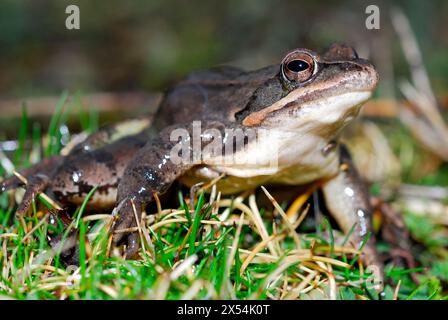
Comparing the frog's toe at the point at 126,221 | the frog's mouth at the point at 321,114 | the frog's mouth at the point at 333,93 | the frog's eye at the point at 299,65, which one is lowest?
the frog's toe at the point at 126,221

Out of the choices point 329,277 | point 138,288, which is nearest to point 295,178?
point 329,277

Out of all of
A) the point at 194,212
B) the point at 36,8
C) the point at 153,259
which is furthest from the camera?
the point at 36,8

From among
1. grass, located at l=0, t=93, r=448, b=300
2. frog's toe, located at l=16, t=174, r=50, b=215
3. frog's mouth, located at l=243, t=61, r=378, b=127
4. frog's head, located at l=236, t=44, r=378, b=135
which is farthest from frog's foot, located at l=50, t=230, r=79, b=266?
frog's mouth, located at l=243, t=61, r=378, b=127

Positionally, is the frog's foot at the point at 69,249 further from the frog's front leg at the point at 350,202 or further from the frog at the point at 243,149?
the frog's front leg at the point at 350,202

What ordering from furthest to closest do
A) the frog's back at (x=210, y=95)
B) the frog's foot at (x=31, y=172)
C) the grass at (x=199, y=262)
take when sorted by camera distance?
the frog's foot at (x=31, y=172), the frog's back at (x=210, y=95), the grass at (x=199, y=262)

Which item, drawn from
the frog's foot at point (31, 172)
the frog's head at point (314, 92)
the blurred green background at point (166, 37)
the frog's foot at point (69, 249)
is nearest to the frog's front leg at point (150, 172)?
the frog's foot at point (69, 249)

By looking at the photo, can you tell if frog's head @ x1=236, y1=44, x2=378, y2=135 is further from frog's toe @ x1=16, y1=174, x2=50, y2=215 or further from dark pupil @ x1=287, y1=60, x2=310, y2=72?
frog's toe @ x1=16, y1=174, x2=50, y2=215
